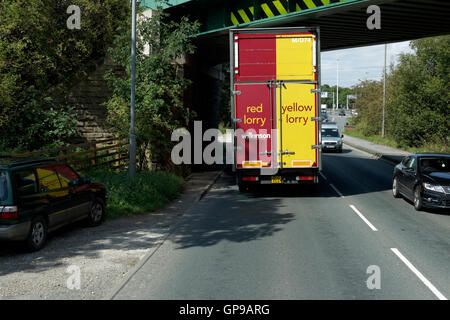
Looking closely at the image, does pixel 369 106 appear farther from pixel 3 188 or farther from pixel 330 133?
pixel 3 188

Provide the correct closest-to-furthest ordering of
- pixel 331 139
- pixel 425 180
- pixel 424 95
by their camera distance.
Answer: pixel 425 180, pixel 424 95, pixel 331 139

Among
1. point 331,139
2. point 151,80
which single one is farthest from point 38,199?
point 331,139

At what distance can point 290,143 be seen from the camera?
47.8 feet

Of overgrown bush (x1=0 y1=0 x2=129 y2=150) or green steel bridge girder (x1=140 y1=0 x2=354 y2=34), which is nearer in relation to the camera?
green steel bridge girder (x1=140 y1=0 x2=354 y2=34)

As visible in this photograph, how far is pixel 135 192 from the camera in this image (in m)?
13.5

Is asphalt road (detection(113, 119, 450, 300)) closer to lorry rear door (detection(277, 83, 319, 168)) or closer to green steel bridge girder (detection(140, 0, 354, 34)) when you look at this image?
lorry rear door (detection(277, 83, 319, 168))

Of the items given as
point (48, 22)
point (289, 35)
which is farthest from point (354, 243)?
point (48, 22)

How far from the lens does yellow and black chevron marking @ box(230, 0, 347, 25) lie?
1557cm

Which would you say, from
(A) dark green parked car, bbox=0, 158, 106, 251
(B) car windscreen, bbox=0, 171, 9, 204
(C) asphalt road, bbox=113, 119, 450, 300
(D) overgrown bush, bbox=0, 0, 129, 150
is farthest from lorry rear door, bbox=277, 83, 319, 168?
(D) overgrown bush, bbox=0, 0, 129, 150

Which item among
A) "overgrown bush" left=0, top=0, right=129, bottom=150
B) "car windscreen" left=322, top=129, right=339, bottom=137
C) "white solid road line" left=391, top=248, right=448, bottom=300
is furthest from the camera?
"car windscreen" left=322, top=129, right=339, bottom=137

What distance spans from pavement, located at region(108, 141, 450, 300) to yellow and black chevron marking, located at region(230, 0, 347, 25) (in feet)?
20.6

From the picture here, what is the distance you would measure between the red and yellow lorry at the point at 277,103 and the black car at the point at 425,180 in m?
2.72

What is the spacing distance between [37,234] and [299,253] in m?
4.87
